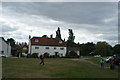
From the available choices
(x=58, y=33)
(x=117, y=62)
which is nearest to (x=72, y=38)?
(x=58, y=33)

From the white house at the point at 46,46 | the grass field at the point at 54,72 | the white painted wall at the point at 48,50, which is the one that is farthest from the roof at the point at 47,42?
the grass field at the point at 54,72

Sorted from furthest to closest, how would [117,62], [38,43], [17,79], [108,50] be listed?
[108,50] → [38,43] → [117,62] → [17,79]

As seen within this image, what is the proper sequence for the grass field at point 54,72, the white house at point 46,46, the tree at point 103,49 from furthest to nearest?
the tree at point 103,49 → the white house at point 46,46 → the grass field at point 54,72

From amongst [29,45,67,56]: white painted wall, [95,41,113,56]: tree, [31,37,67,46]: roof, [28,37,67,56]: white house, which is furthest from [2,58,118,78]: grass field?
[95,41,113,56]: tree

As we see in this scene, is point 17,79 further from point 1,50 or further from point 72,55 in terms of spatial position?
point 1,50

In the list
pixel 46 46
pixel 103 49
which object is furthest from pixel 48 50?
pixel 103 49

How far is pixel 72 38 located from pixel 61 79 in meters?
101

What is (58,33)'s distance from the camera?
324ft

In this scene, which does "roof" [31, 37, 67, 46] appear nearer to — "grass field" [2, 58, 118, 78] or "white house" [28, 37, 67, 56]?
"white house" [28, 37, 67, 56]

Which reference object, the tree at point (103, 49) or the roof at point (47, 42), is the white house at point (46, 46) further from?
the tree at point (103, 49)

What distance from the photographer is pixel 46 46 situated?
6438 centimetres

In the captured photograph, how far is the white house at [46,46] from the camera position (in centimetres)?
6366

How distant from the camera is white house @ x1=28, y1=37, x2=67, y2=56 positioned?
63656 mm

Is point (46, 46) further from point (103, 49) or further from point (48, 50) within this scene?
point (103, 49)
